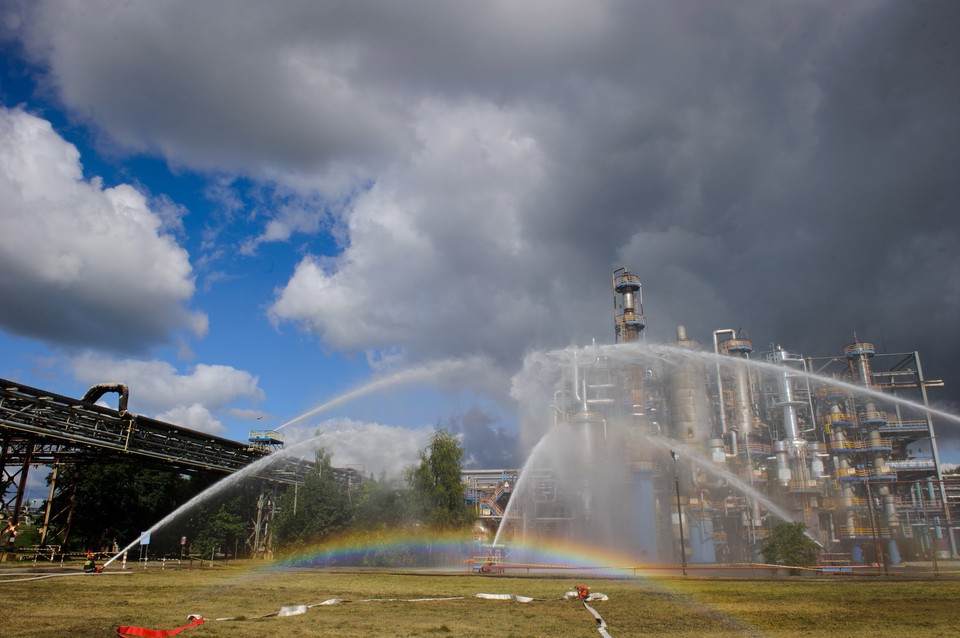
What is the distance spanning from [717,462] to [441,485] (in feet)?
139

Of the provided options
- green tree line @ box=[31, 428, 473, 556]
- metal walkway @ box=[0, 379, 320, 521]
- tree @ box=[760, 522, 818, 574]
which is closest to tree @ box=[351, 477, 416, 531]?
green tree line @ box=[31, 428, 473, 556]

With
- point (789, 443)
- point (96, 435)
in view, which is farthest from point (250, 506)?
point (789, 443)

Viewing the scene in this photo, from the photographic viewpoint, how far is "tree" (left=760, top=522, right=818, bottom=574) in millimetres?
50656

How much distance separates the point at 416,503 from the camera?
58.6m

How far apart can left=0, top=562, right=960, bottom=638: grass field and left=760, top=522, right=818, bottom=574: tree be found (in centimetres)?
1589

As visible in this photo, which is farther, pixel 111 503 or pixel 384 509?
pixel 111 503

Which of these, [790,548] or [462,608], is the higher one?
[790,548]

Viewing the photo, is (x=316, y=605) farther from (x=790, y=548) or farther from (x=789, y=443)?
(x=789, y=443)

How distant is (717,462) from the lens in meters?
82.9

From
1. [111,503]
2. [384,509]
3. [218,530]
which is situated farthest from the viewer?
[218,530]

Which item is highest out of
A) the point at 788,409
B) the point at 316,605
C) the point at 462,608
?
the point at 788,409

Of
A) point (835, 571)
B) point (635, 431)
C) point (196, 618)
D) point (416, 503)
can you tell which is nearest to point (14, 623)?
point (196, 618)

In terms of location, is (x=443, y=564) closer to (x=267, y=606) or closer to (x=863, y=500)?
(x=267, y=606)

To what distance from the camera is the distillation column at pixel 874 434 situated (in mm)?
87062
